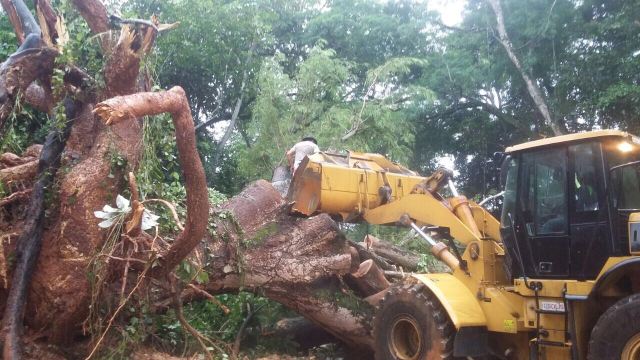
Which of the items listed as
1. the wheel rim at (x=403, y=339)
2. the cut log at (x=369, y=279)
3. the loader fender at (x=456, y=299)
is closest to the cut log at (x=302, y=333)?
the cut log at (x=369, y=279)

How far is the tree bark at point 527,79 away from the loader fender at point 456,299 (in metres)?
9.66

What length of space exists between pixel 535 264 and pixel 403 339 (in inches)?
60.5

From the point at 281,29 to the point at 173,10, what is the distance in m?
5.33

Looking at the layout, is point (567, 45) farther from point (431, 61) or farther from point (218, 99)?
point (218, 99)

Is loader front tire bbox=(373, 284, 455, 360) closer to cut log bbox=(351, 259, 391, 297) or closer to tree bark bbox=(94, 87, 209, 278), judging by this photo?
cut log bbox=(351, 259, 391, 297)

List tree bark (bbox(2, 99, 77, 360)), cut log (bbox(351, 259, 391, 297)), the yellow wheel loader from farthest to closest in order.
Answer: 1. cut log (bbox(351, 259, 391, 297))
2. tree bark (bbox(2, 99, 77, 360))
3. the yellow wheel loader

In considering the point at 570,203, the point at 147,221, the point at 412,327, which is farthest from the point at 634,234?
the point at 147,221

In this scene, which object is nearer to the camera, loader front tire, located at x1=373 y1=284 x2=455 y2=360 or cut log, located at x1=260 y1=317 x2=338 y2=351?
loader front tire, located at x1=373 y1=284 x2=455 y2=360

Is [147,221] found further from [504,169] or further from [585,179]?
[585,179]

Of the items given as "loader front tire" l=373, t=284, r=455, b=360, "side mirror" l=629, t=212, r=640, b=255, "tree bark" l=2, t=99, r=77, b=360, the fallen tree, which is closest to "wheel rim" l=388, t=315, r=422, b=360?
"loader front tire" l=373, t=284, r=455, b=360

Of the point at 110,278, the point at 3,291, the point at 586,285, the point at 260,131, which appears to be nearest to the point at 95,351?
the point at 110,278

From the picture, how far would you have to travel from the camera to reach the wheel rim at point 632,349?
4.07m

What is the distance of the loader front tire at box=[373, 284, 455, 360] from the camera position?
5.39 metres

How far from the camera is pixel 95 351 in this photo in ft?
16.8
